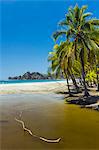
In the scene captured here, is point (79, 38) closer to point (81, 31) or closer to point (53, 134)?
point (81, 31)

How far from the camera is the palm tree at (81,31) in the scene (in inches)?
1077

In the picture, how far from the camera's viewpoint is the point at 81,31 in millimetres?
27719

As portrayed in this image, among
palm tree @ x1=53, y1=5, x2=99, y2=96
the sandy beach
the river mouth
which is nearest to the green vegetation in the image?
palm tree @ x1=53, y1=5, x2=99, y2=96

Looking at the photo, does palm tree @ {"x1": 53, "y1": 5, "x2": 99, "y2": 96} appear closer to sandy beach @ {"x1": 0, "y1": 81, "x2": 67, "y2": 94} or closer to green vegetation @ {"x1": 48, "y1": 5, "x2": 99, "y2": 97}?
green vegetation @ {"x1": 48, "y1": 5, "x2": 99, "y2": 97}

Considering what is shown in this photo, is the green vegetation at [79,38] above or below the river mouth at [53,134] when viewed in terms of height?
above

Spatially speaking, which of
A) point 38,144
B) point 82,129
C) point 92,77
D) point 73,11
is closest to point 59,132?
point 82,129

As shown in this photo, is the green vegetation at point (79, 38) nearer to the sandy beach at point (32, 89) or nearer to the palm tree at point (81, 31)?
the palm tree at point (81, 31)

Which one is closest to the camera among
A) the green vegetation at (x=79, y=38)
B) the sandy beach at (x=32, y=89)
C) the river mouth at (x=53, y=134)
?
the river mouth at (x=53, y=134)

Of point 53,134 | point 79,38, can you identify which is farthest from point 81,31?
point 53,134

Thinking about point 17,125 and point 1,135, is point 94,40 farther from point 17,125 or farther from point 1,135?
point 1,135

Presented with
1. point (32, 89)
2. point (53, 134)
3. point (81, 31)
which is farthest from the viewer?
point (32, 89)

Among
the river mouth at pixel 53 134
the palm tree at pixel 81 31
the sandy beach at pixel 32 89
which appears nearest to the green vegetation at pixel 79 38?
the palm tree at pixel 81 31

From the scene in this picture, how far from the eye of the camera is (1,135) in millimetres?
12898

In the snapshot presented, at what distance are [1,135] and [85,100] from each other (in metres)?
14.3
